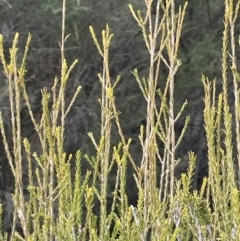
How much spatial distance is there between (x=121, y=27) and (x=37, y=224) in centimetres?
521

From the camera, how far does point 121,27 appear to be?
6504 mm

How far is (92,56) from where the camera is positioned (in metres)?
6.61

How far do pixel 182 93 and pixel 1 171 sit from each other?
2.41 meters

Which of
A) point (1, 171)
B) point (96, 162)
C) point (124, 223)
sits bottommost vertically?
point (1, 171)

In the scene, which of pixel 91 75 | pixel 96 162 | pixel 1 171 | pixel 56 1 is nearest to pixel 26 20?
pixel 56 1

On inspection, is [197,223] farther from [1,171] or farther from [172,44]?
[1,171]

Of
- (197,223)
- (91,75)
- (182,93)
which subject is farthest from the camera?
(182,93)

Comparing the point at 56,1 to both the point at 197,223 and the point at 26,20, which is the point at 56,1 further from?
the point at 197,223

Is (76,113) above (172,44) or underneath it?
underneath

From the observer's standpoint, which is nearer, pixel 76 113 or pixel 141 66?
pixel 76 113

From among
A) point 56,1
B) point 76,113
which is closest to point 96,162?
point 56,1

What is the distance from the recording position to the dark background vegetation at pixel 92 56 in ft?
19.4

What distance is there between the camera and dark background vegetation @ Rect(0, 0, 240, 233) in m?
5.93

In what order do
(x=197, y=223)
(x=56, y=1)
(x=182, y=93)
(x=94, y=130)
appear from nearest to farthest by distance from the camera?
(x=197, y=223) → (x=56, y=1) → (x=94, y=130) → (x=182, y=93)
